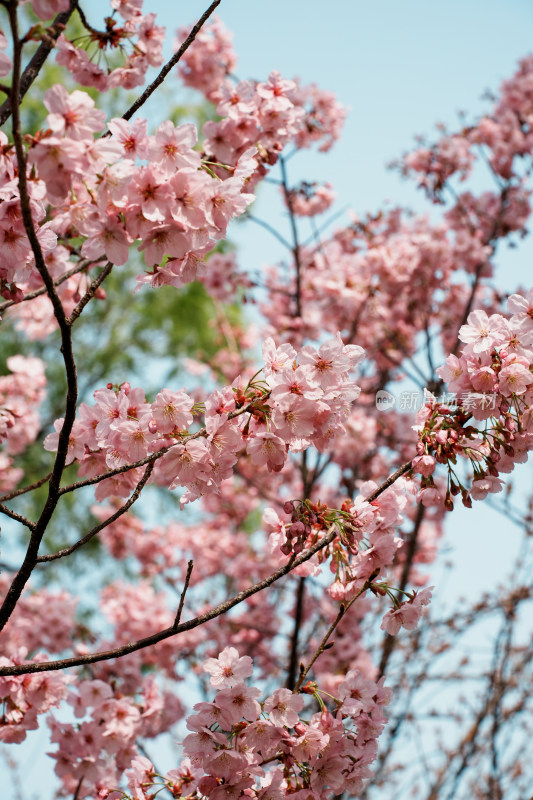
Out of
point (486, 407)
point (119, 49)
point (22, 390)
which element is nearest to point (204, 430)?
point (486, 407)

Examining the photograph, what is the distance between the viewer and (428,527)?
7137 millimetres

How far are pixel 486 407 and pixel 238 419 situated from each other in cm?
70

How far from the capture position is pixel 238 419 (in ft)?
6.39

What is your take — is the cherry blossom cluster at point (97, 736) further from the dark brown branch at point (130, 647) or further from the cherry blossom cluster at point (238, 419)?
the cherry blossom cluster at point (238, 419)

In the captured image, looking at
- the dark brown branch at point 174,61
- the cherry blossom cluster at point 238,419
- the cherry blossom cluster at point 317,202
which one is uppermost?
the cherry blossom cluster at point 317,202

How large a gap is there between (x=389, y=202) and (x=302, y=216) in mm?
772

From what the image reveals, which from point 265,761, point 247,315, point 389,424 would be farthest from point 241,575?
point 247,315

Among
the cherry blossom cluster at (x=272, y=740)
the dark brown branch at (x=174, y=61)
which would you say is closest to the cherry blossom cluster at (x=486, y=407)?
the cherry blossom cluster at (x=272, y=740)

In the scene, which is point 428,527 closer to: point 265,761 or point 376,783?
point 376,783

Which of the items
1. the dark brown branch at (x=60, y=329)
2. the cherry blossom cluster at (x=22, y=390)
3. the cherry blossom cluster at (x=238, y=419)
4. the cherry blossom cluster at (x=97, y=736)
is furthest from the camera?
the cherry blossom cluster at (x=22, y=390)

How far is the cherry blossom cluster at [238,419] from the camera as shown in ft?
6.12

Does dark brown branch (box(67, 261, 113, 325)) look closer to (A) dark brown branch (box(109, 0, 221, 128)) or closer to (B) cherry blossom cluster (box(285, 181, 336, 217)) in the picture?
(A) dark brown branch (box(109, 0, 221, 128))

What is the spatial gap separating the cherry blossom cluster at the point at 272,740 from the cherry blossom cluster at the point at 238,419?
0.57m

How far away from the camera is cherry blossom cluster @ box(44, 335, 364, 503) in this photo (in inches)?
73.4
